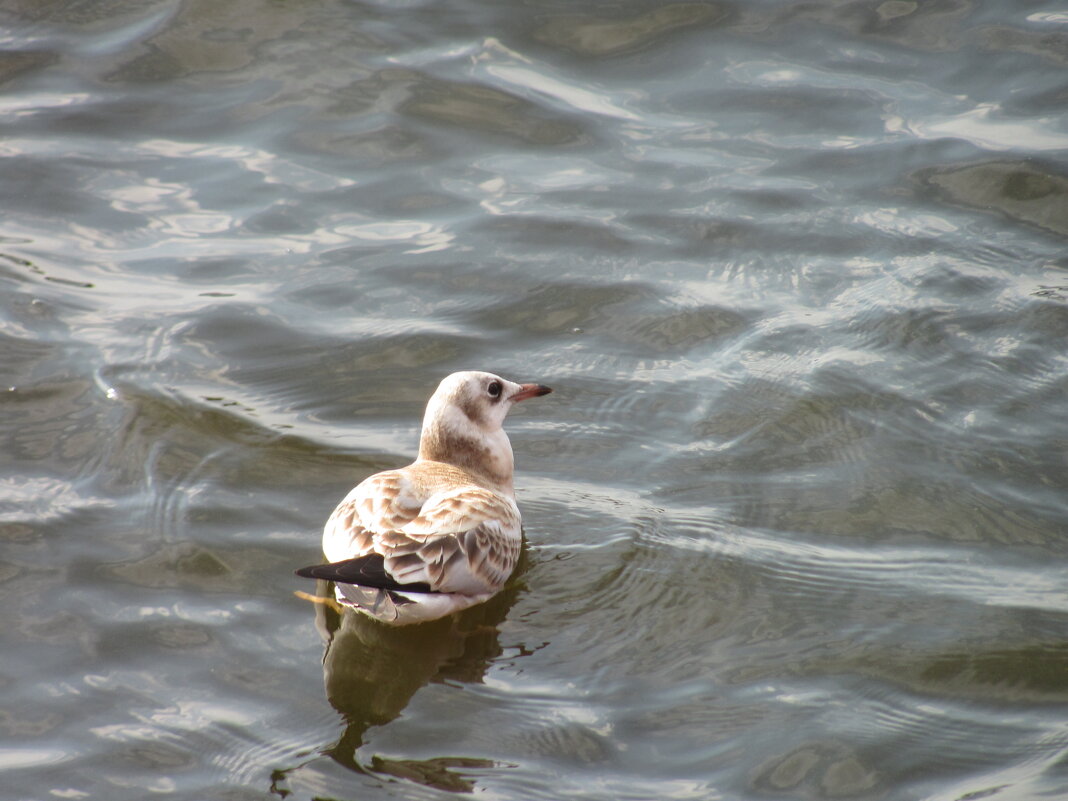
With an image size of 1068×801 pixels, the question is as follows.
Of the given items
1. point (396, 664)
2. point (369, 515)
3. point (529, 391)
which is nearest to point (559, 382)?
point (529, 391)

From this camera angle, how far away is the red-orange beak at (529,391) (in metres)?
7.52

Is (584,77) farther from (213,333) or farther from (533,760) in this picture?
(533,760)

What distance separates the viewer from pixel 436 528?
628cm

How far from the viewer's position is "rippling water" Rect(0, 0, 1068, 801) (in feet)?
18.3

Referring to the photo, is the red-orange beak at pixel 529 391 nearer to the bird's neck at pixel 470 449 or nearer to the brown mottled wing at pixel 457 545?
the bird's neck at pixel 470 449

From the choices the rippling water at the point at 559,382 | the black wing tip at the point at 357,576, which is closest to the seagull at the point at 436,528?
the black wing tip at the point at 357,576

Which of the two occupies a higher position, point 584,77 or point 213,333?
point 584,77

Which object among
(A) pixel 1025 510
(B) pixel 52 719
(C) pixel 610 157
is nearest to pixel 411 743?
(B) pixel 52 719

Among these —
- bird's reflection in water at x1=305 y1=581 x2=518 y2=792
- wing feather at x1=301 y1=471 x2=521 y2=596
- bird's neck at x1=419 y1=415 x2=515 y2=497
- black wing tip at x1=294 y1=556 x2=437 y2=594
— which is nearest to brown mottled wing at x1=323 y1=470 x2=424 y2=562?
wing feather at x1=301 y1=471 x2=521 y2=596

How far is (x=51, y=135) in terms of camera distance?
11188 mm

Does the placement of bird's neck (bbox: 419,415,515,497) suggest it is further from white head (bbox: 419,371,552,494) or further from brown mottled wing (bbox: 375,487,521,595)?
brown mottled wing (bbox: 375,487,521,595)

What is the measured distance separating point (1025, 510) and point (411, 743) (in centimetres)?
374

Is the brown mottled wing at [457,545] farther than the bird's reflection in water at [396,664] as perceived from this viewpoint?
Yes

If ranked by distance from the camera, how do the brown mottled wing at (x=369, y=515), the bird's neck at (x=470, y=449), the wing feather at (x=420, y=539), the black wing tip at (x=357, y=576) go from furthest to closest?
the bird's neck at (x=470, y=449) → the brown mottled wing at (x=369, y=515) → the wing feather at (x=420, y=539) → the black wing tip at (x=357, y=576)
